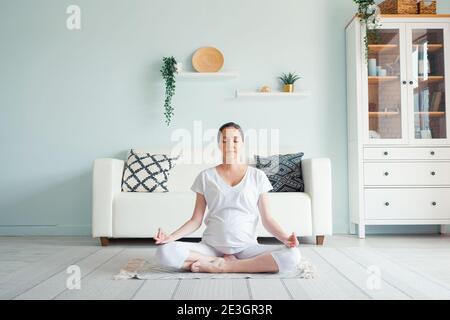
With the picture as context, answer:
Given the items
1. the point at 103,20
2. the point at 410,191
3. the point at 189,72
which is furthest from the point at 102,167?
the point at 410,191

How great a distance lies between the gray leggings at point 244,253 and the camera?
6.48ft

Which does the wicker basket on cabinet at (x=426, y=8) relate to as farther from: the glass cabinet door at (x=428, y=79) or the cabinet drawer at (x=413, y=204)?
the cabinet drawer at (x=413, y=204)

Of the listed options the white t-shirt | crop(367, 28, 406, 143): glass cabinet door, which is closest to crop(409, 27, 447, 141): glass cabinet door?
crop(367, 28, 406, 143): glass cabinet door

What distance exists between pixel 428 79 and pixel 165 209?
2.39 metres

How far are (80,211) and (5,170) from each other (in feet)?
2.50

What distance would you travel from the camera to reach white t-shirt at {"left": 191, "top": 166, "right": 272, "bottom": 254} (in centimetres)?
204

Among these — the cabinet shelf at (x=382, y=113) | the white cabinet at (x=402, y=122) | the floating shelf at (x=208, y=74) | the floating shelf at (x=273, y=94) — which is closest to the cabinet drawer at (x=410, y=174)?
the white cabinet at (x=402, y=122)

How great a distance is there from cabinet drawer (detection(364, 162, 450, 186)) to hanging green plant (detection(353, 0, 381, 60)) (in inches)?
36.6

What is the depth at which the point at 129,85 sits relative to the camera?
12.7 ft

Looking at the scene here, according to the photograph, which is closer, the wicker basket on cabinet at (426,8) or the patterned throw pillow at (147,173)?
the patterned throw pillow at (147,173)

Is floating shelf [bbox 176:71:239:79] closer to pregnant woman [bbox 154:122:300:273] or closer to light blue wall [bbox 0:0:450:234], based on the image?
light blue wall [bbox 0:0:450:234]

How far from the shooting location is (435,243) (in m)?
3.20

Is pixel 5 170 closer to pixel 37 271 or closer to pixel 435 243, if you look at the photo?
pixel 37 271

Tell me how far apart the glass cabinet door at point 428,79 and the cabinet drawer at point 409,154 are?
155mm
